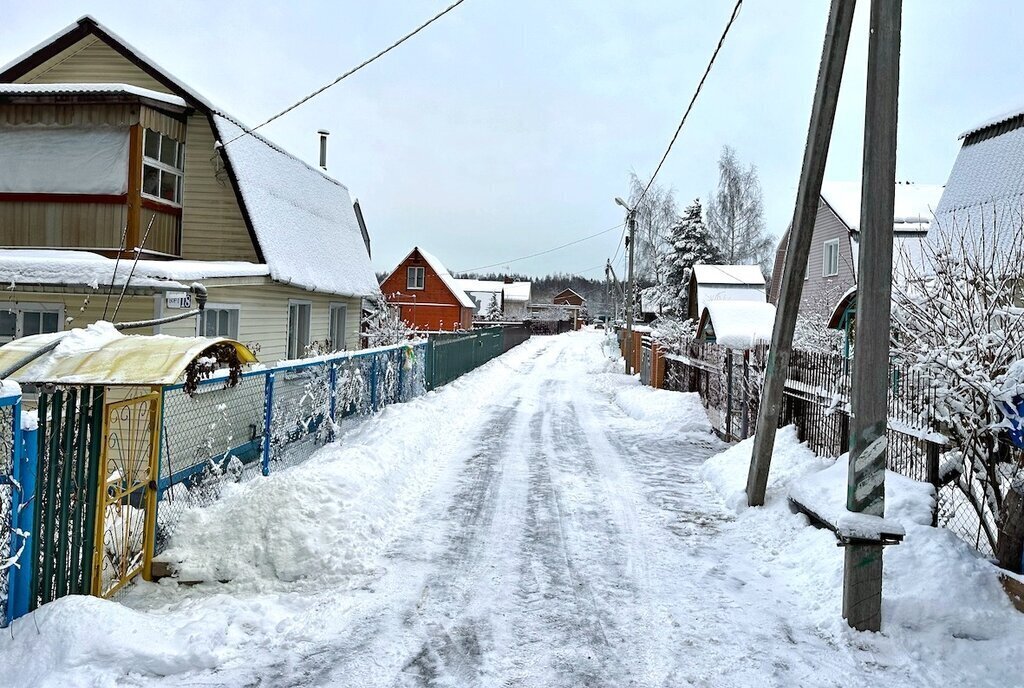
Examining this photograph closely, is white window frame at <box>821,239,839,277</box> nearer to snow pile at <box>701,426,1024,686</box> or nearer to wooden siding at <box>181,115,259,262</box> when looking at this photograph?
wooden siding at <box>181,115,259,262</box>

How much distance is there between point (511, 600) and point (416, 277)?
151 ft

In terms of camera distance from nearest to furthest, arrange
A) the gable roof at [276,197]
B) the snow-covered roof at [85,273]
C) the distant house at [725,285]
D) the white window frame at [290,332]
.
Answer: the snow-covered roof at [85,273]
the gable roof at [276,197]
the white window frame at [290,332]
the distant house at [725,285]

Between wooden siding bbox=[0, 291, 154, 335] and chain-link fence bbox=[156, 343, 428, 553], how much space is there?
8.61 ft

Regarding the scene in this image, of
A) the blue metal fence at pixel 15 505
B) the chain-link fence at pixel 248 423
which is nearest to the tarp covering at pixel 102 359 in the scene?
the blue metal fence at pixel 15 505

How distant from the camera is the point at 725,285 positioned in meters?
32.9

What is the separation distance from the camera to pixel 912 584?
16.6 feet

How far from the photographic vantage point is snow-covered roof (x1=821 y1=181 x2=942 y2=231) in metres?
22.6

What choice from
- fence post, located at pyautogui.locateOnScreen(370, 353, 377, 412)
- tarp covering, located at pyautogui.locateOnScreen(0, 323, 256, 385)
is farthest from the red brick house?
tarp covering, located at pyautogui.locateOnScreen(0, 323, 256, 385)

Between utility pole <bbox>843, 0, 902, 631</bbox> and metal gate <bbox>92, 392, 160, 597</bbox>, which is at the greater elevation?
utility pole <bbox>843, 0, 902, 631</bbox>

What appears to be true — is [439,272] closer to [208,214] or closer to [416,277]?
[416,277]

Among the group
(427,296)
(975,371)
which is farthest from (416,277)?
(975,371)

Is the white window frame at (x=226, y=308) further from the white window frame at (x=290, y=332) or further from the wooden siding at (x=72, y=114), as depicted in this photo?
the wooden siding at (x=72, y=114)

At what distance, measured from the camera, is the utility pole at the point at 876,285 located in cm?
489

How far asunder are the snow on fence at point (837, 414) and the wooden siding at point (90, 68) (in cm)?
1080
